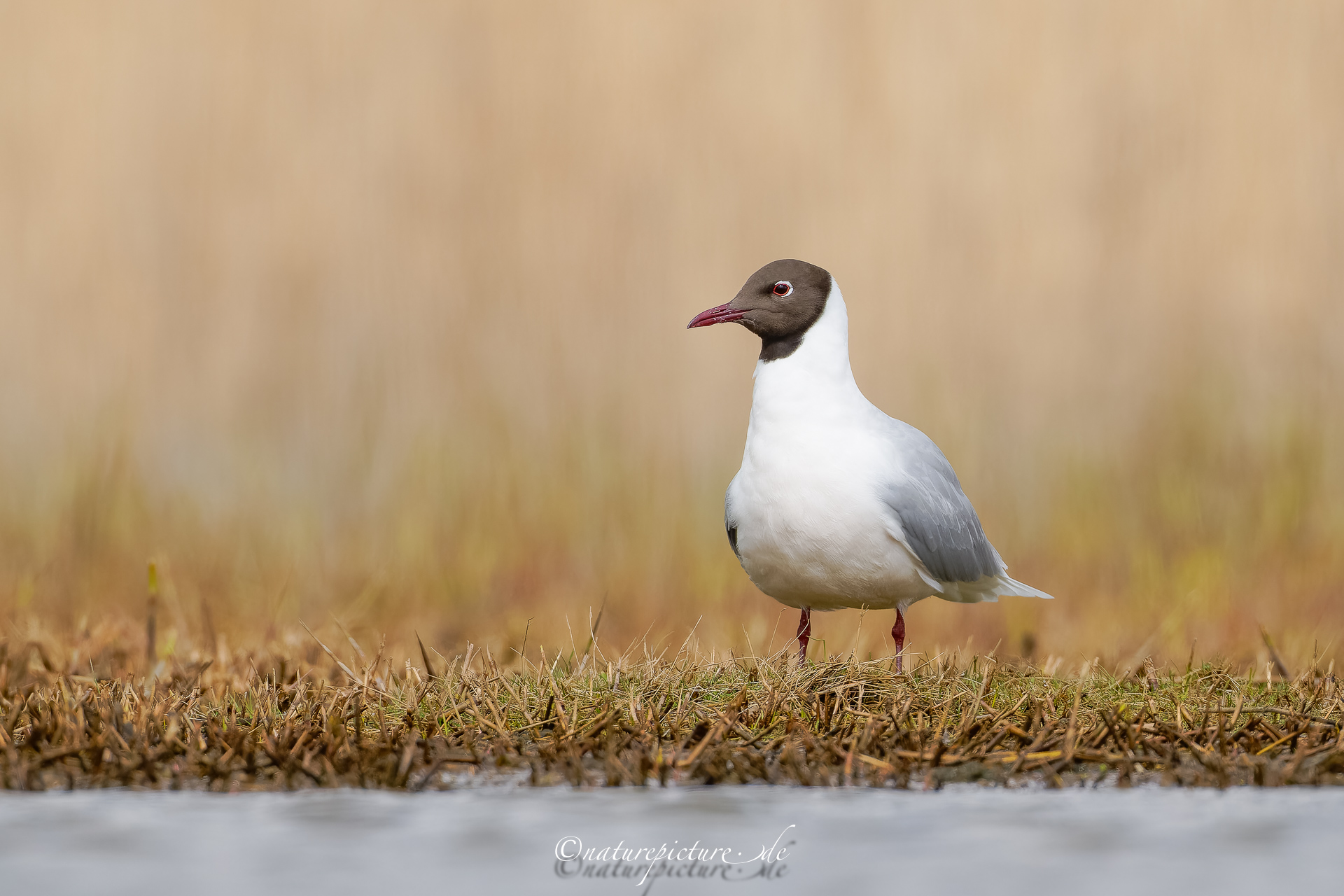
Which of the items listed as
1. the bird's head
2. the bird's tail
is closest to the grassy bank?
the bird's tail

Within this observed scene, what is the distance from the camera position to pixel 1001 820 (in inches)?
143

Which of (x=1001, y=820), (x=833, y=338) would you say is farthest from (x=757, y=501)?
(x=1001, y=820)

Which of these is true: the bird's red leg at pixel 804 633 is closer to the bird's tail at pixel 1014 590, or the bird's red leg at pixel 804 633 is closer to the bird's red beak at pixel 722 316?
the bird's tail at pixel 1014 590

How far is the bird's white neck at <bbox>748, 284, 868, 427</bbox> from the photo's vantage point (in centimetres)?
561

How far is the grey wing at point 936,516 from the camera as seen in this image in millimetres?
5488

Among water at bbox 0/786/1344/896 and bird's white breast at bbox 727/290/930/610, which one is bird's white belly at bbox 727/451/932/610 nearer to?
bird's white breast at bbox 727/290/930/610

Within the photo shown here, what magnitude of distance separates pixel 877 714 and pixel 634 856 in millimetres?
1361

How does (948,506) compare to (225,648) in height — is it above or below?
above

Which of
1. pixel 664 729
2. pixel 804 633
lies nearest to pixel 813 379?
pixel 804 633

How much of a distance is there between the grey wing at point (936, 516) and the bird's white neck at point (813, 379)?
0.33m

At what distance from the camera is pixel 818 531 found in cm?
537

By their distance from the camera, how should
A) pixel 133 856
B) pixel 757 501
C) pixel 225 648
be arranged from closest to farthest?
1. pixel 133 856
2. pixel 757 501
3. pixel 225 648

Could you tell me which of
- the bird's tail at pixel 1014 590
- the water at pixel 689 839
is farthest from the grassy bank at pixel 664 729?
the bird's tail at pixel 1014 590

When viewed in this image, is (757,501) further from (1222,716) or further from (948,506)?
(1222,716)
